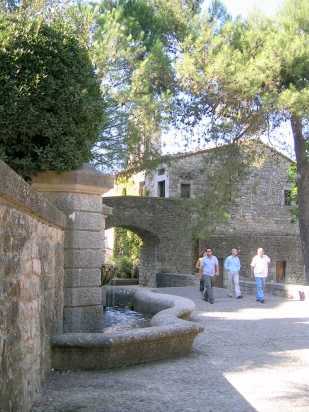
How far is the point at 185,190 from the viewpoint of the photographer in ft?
97.9

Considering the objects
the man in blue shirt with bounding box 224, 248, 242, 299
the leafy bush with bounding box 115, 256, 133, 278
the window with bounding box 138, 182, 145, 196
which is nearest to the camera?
the man in blue shirt with bounding box 224, 248, 242, 299

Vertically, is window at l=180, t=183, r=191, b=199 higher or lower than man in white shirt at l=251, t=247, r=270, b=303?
higher

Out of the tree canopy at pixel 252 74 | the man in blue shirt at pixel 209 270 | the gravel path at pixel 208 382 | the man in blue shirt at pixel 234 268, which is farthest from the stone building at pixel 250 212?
the gravel path at pixel 208 382

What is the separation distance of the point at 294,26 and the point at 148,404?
16.1m

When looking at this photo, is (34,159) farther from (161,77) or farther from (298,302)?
(161,77)

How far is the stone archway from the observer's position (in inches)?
994

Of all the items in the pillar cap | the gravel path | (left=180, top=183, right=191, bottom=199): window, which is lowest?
the gravel path

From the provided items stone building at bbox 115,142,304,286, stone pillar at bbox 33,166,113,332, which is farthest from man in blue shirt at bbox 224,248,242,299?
stone building at bbox 115,142,304,286

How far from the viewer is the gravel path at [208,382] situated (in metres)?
4.43

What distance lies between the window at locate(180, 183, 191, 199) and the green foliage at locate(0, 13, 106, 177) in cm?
2286

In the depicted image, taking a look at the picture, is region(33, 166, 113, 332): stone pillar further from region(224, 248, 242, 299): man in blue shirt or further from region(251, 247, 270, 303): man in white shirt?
region(224, 248, 242, 299): man in blue shirt

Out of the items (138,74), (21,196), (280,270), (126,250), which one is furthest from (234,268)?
(280,270)

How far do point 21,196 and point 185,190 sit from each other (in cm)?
2638

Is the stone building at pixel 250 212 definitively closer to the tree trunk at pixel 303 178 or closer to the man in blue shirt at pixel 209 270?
the tree trunk at pixel 303 178
